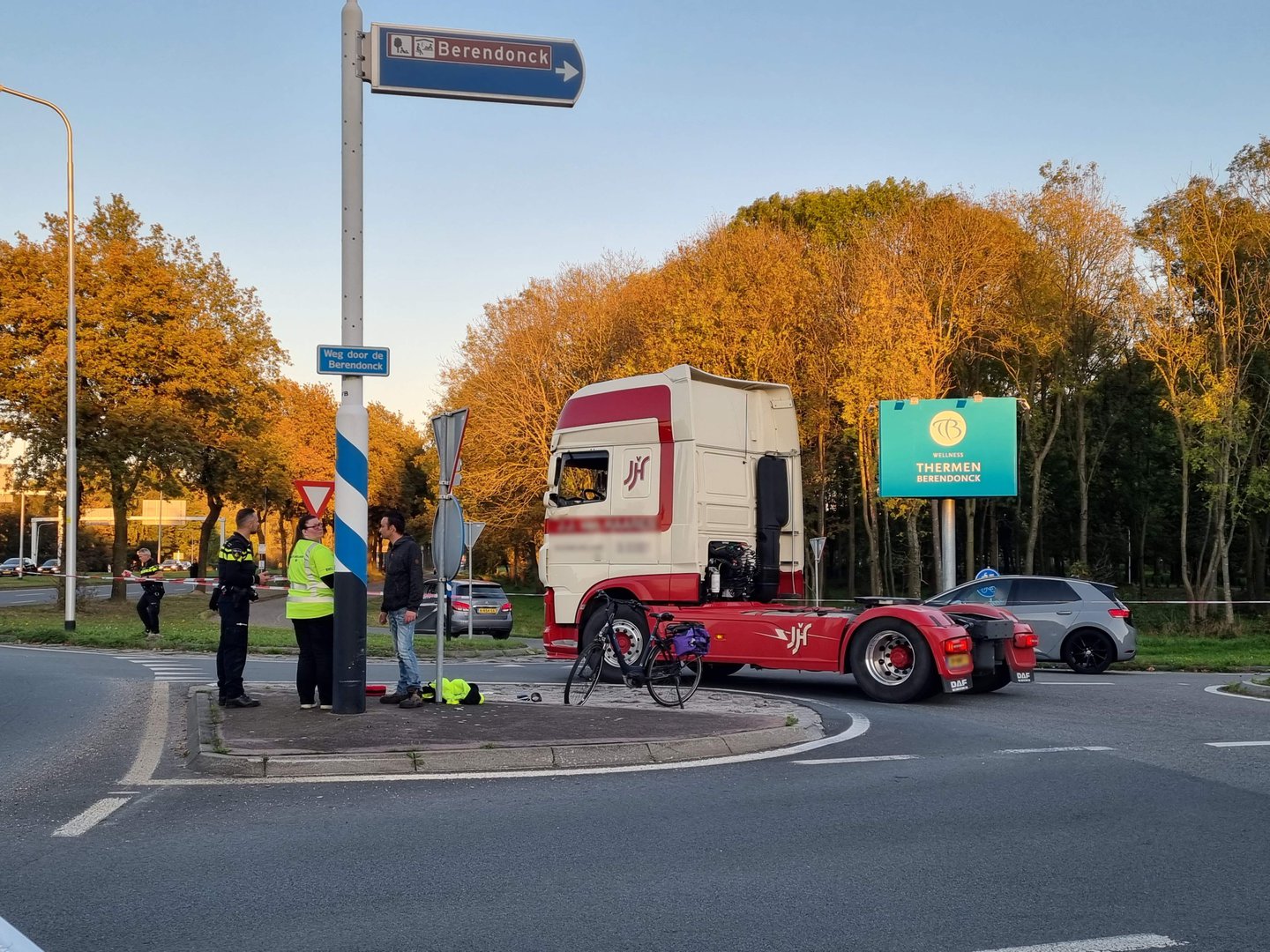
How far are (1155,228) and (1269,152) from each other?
3.82 m

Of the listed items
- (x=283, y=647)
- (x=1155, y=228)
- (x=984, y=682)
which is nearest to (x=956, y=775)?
(x=984, y=682)

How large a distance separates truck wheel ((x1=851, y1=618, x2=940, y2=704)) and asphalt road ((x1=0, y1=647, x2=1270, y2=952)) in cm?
278

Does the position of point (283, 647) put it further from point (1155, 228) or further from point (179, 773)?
point (1155, 228)

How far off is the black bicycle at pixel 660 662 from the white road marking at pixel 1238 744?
4.52 metres

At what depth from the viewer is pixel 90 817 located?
6.59 m

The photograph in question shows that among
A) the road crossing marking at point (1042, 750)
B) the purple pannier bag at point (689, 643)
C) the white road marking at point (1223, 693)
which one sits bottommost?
the white road marking at point (1223, 693)

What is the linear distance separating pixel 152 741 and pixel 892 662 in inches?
287

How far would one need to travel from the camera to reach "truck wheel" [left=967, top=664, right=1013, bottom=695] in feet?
43.9

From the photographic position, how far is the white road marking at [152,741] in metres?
8.05

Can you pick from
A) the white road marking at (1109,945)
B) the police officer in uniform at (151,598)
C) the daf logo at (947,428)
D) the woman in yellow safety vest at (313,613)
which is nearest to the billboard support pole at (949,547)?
the daf logo at (947,428)

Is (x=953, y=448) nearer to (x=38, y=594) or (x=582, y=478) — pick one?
(x=582, y=478)

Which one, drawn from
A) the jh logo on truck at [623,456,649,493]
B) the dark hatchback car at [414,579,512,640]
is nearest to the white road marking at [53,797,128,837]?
the jh logo on truck at [623,456,649,493]

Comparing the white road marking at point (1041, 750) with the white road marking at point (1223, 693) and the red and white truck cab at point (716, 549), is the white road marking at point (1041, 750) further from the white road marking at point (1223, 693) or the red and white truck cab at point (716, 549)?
the white road marking at point (1223, 693)

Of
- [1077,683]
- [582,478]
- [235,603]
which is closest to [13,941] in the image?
[235,603]
